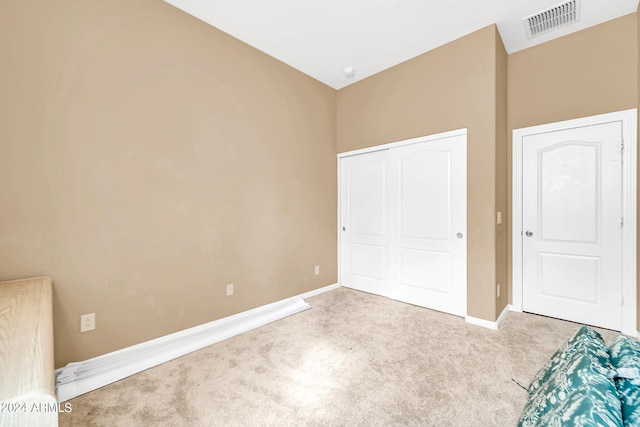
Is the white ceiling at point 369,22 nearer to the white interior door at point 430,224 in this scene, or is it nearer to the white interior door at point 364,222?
the white interior door at point 430,224

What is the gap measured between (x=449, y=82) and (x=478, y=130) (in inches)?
25.9

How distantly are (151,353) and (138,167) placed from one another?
1.52 metres

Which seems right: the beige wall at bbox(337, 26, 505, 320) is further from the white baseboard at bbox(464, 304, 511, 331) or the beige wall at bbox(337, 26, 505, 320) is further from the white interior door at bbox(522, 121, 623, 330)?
the white interior door at bbox(522, 121, 623, 330)

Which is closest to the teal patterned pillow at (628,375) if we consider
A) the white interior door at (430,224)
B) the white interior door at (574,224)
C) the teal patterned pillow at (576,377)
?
the teal patterned pillow at (576,377)

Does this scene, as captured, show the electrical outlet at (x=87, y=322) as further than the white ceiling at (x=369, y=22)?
No

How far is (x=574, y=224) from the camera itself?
2.72 meters

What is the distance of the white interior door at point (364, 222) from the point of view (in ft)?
11.8

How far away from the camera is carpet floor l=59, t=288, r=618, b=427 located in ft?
5.01

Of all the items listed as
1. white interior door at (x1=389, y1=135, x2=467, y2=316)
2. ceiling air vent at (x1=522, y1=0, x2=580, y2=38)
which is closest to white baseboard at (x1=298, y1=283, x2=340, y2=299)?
white interior door at (x1=389, y1=135, x2=467, y2=316)

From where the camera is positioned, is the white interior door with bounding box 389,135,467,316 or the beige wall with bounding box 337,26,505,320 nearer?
the beige wall with bounding box 337,26,505,320

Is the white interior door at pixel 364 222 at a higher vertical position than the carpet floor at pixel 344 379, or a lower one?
higher

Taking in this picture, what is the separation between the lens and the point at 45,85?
5.93ft

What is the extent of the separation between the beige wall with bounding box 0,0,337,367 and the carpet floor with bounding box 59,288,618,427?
58 centimetres

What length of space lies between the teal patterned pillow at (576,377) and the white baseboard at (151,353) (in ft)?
7.55
